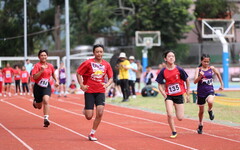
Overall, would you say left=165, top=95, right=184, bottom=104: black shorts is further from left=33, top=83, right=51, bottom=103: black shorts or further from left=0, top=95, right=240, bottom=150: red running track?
left=33, top=83, right=51, bottom=103: black shorts

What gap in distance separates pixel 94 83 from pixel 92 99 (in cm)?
33

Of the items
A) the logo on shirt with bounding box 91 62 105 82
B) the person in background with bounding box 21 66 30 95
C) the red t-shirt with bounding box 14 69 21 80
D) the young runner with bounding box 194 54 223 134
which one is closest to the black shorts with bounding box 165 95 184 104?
the young runner with bounding box 194 54 223 134

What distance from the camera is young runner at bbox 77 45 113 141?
437 inches

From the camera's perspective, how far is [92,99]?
1116 cm

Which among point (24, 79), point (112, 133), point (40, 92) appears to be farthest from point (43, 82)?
point (24, 79)

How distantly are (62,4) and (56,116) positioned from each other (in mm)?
38442

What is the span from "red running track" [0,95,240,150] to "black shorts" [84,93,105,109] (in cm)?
73

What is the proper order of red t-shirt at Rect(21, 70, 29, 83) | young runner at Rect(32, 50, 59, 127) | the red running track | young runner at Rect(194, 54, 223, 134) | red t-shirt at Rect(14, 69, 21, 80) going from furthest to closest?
red t-shirt at Rect(14, 69, 21, 80)
red t-shirt at Rect(21, 70, 29, 83)
young runner at Rect(32, 50, 59, 127)
young runner at Rect(194, 54, 223, 134)
the red running track

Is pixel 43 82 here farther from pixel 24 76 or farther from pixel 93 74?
pixel 24 76

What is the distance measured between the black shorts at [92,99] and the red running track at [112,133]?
2.40 feet

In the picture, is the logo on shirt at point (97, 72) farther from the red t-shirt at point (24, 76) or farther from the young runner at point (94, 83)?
the red t-shirt at point (24, 76)

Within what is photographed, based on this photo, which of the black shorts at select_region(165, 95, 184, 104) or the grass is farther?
the grass

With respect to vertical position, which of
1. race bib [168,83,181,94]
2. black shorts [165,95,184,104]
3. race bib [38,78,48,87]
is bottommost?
black shorts [165,95,184,104]

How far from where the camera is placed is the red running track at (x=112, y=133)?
10.4 metres
